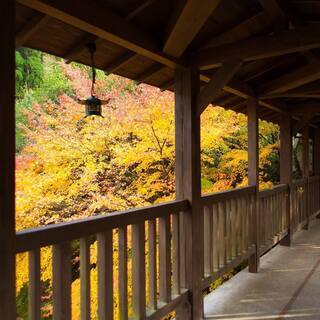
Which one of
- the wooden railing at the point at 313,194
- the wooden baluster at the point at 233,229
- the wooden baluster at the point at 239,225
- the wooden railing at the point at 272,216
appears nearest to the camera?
the wooden baluster at the point at 233,229

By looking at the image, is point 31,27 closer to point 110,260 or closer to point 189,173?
point 110,260

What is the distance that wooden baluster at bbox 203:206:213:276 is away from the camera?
3.39m

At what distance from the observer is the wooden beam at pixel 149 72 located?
129 inches

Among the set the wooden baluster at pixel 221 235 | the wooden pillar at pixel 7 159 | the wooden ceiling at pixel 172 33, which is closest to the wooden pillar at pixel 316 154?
the wooden ceiling at pixel 172 33

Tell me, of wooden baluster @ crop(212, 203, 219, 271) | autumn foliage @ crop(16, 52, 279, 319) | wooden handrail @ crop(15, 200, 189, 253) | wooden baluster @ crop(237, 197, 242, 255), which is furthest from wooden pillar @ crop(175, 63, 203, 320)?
autumn foliage @ crop(16, 52, 279, 319)

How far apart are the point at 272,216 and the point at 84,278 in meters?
3.76

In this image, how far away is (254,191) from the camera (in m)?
4.48

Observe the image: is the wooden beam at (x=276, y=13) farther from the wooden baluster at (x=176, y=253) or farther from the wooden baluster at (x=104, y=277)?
the wooden baluster at (x=104, y=277)

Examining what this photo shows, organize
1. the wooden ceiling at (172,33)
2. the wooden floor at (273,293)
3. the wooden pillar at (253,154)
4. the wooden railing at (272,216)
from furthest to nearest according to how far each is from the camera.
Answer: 1. the wooden railing at (272,216)
2. the wooden pillar at (253,154)
3. the wooden floor at (273,293)
4. the wooden ceiling at (172,33)

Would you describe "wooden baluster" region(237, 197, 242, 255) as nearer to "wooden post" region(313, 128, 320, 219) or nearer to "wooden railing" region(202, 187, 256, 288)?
"wooden railing" region(202, 187, 256, 288)

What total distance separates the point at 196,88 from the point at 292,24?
923 millimetres

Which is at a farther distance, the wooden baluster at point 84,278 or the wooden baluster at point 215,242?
the wooden baluster at point 215,242

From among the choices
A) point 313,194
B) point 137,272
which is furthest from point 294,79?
point 313,194

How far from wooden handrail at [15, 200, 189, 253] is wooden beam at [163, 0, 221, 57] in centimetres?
111
